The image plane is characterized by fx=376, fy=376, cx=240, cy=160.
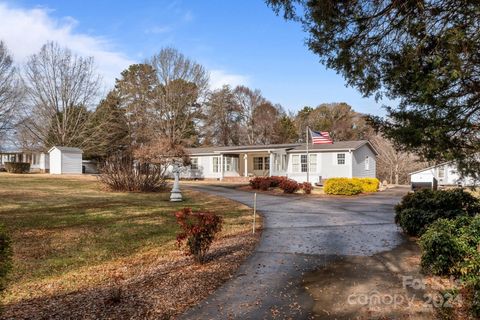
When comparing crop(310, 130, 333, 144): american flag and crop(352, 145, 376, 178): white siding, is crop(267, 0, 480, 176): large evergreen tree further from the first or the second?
crop(352, 145, 376, 178): white siding

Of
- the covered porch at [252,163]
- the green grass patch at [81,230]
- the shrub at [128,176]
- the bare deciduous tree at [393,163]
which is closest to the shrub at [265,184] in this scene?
the shrub at [128,176]

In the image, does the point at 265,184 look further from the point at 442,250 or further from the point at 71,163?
the point at 71,163

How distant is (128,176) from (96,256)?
12926mm

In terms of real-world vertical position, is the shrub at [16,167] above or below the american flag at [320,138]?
below

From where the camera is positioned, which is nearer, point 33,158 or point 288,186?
point 288,186

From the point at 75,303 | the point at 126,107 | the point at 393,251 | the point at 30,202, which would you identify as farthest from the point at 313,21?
the point at 126,107

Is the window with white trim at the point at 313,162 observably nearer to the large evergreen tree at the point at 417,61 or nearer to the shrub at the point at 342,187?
the shrub at the point at 342,187

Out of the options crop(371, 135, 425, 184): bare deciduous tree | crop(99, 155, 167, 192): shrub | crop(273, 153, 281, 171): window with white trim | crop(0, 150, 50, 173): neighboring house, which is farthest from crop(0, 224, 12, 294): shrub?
crop(0, 150, 50, 173): neighboring house

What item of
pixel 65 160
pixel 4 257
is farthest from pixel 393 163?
pixel 4 257

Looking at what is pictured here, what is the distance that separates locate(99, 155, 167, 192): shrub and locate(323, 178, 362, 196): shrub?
981cm

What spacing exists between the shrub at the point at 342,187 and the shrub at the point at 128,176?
9.81 m

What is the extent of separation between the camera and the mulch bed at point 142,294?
4.56 meters

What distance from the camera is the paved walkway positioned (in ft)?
14.9

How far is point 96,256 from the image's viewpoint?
7.29 meters
